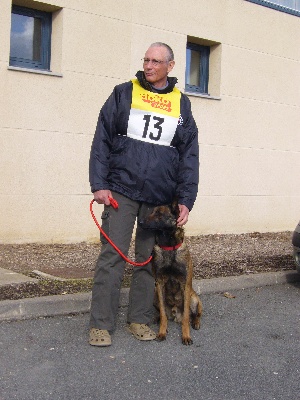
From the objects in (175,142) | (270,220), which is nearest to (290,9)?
(270,220)

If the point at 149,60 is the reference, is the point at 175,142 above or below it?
below

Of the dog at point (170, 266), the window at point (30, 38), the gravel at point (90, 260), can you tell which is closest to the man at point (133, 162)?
the dog at point (170, 266)

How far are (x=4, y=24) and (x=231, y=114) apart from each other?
4155 millimetres

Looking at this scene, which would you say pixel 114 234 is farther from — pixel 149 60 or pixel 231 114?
pixel 231 114

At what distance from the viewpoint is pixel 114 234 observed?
492cm

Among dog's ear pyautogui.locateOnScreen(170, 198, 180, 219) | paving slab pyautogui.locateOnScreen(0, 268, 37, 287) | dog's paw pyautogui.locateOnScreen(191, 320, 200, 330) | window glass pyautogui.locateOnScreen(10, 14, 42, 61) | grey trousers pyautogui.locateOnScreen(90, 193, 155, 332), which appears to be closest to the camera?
grey trousers pyautogui.locateOnScreen(90, 193, 155, 332)

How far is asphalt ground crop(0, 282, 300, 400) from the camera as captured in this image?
4.06m

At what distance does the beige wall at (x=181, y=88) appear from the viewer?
850cm

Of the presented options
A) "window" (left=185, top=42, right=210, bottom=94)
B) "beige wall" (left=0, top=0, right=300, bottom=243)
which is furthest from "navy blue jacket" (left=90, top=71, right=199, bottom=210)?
"window" (left=185, top=42, right=210, bottom=94)

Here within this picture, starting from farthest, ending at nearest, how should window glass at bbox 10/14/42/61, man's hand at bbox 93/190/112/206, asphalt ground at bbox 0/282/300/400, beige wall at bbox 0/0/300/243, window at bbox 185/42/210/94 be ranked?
window at bbox 185/42/210/94 → window glass at bbox 10/14/42/61 → beige wall at bbox 0/0/300/243 → man's hand at bbox 93/190/112/206 → asphalt ground at bbox 0/282/300/400

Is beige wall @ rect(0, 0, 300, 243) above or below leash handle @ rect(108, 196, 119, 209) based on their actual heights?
above

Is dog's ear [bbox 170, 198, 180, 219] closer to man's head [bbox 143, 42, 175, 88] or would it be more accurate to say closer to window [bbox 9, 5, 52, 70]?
man's head [bbox 143, 42, 175, 88]

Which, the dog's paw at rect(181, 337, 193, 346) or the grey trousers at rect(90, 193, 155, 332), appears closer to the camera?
the grey trousers at rect(90, 193, 155, 332)

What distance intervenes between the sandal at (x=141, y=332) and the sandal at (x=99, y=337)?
0.29 meters
